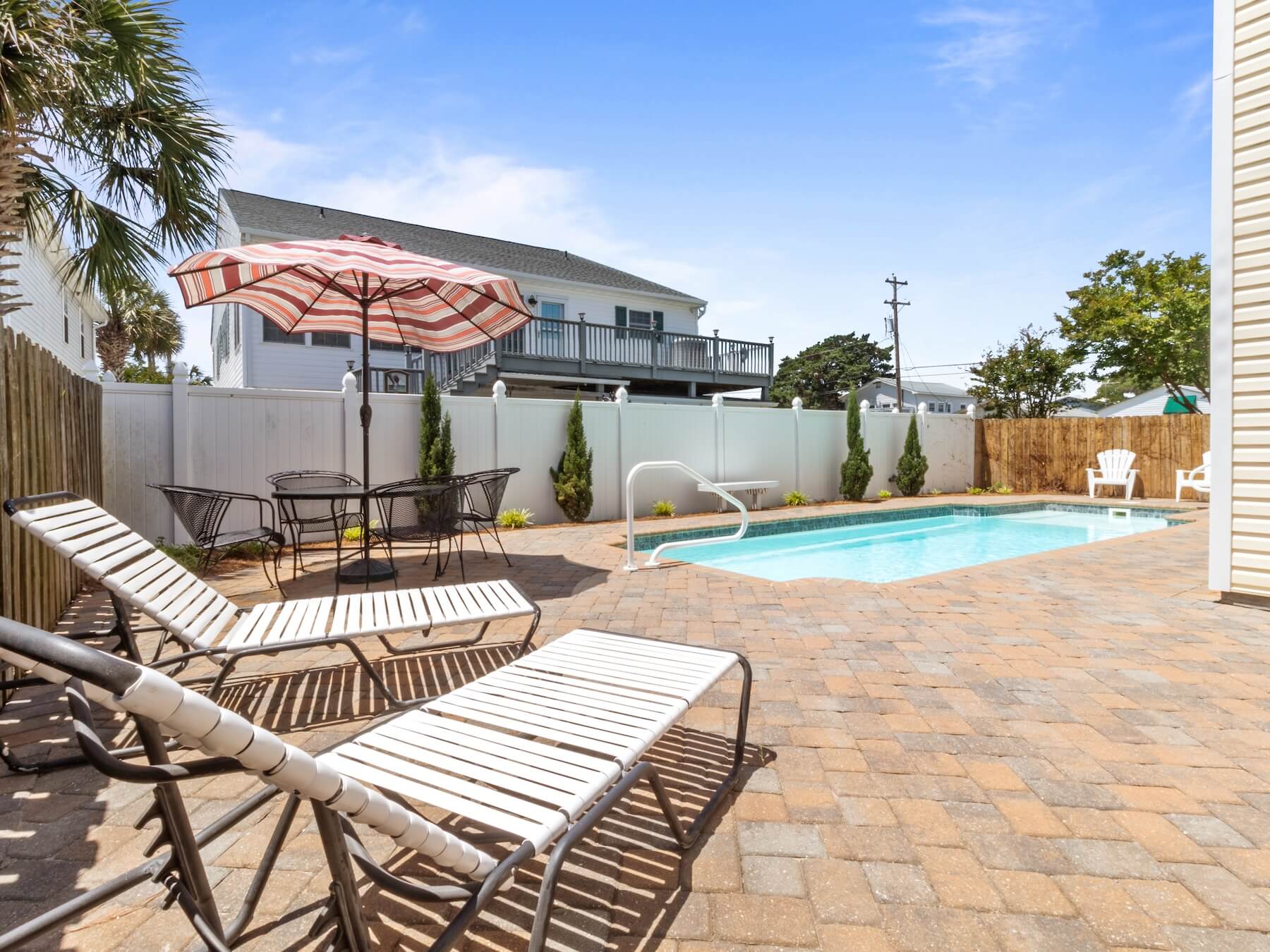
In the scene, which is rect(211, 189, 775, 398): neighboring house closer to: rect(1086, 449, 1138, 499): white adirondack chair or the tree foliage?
rect(1086, 449, 1138, 499): white adirondack chair

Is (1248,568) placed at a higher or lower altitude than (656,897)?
higher

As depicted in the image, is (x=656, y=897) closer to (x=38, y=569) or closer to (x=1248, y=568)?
(x=38, y=569)

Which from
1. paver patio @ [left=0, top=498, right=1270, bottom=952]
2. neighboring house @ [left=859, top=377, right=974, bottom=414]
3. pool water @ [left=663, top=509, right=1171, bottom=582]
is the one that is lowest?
pool water @ [left=663, top=509, right=1171, bottom=582]

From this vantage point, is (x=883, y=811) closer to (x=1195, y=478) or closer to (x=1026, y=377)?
(x=1195, y=478)

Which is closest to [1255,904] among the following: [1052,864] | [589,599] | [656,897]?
[1052,864]

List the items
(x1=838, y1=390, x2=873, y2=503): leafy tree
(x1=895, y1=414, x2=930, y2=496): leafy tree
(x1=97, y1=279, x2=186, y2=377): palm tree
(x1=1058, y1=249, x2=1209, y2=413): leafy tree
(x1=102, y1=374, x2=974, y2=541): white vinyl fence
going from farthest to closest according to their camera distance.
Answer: (x1=1058, y1=249, x2=1209, y2=413): leafy tree → (x1=97, y1=279, x2=186, y2=377): palm tree → (x1=895, y1=414, x2=930, y2=496): leafy tree → (x1=838, y1=390, x2=873, y2=503): leafy tree → (x1=102, y1=374, x2=974, y2=541): white vinyl fence

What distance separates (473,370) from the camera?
14.1 meters

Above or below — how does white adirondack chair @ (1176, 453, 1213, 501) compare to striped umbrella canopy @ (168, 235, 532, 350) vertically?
below

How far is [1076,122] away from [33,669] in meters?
13.6

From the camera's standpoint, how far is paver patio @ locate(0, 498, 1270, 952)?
166 centimetres

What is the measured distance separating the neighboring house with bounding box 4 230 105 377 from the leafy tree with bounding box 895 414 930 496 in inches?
591

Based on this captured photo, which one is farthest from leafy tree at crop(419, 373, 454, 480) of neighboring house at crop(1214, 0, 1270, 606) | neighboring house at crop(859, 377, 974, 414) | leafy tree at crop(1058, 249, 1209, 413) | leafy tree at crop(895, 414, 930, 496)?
neighboring house at crop(859, 377, 974, 414)

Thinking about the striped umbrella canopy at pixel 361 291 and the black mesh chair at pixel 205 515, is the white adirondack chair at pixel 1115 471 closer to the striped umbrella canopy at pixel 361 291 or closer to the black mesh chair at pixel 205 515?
the striped umbrella canopy at pixel 361 291

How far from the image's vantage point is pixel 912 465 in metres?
14.7
